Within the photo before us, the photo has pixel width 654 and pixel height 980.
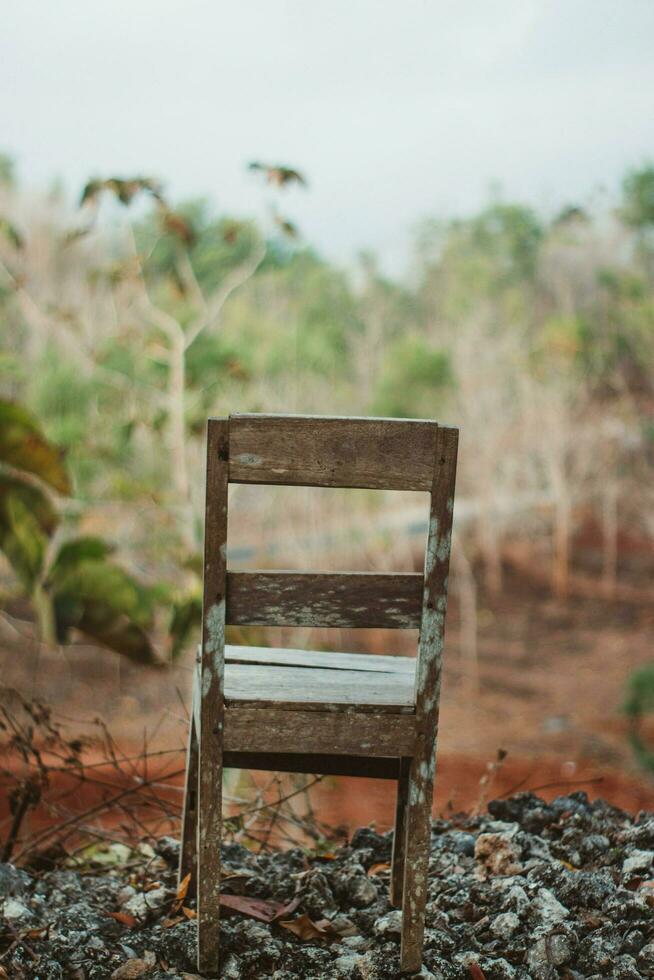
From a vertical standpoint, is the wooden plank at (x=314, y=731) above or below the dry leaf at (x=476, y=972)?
above

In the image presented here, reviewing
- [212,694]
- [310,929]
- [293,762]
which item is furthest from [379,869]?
[212,694]

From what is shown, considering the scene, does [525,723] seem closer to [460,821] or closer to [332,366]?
[332,366]

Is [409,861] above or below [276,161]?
below

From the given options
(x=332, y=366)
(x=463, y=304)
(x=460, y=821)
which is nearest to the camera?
(x=460, y=821)

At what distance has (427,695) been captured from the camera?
180cm

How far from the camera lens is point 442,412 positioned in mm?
16750

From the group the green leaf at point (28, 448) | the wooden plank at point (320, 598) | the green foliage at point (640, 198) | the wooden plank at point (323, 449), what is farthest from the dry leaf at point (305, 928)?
the green foliage at point (640, 198)

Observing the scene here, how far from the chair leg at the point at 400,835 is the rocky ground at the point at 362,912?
35 mm

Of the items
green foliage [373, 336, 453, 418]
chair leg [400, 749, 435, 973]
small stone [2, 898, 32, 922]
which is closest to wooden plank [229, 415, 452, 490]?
chair leg [400, 749, 435, 973]

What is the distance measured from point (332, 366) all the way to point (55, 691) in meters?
6.64

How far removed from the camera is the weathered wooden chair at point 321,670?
1.71 metres

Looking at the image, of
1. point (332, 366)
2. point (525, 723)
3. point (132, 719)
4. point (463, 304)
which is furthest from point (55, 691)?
point (463, 304)

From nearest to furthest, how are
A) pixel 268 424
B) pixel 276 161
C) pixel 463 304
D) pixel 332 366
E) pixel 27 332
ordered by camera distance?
pixel 268 424, pixel 276 161, pixel 332 366, pixel 27 332, pixel 463 304

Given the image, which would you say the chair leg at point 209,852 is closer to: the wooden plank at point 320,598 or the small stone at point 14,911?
the wooden plank at point 320,598
